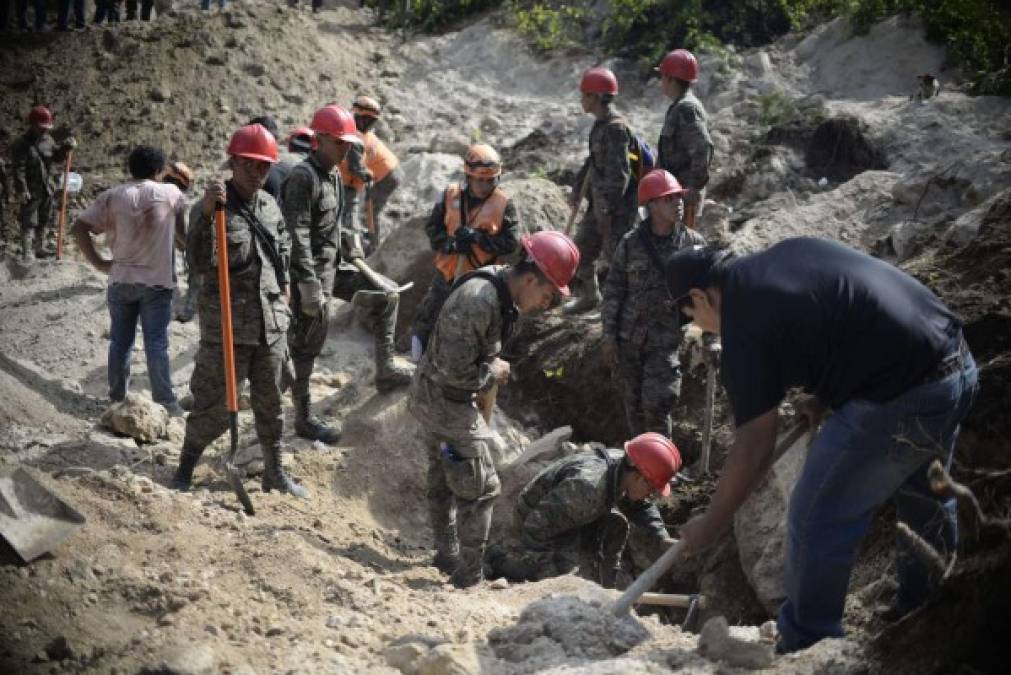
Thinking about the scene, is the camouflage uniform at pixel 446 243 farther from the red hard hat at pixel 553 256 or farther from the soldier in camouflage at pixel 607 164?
the red hard hat at pixel 553 256

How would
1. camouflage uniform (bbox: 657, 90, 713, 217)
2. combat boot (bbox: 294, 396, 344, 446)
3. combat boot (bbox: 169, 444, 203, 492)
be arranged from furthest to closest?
camouflage uniform (bbox: 657, 90, 713, 217) < combat boot (bbox: 294, 396, 344, 446) < combat boot (bbox: 169, 444, 203, 492)

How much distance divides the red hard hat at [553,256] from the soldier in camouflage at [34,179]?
Answer: 8.19m

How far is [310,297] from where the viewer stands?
700 centimetres

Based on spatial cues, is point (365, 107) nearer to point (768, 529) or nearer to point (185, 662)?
point (768, 529)

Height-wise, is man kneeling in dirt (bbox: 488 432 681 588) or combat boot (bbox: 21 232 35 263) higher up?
man kneeling in dirt (bbox: 488 432 681 588)

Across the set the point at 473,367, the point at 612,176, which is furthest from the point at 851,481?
the point at 612,176

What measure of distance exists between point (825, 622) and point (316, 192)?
14.2ft

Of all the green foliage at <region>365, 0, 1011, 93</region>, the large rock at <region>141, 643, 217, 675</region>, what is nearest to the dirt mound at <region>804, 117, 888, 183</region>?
the green foliage at <region>365, 0, 1011, 93</region>

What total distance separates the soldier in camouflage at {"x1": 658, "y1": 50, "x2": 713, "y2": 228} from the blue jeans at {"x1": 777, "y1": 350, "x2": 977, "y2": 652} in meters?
4.68

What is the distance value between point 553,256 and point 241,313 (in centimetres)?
191

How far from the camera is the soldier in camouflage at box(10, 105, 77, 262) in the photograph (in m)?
11.8

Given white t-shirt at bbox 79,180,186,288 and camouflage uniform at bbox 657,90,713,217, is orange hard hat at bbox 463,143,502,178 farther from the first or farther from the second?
white t-shirt at bbox 79,180,186,288

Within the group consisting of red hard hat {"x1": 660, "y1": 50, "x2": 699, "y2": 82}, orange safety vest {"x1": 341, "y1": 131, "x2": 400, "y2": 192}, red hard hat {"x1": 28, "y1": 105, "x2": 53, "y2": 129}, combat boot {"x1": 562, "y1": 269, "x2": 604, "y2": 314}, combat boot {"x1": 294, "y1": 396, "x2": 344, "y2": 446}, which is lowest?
combat boot {"x1": 294, "y1": 396, "x2": 344, "y2": 446}

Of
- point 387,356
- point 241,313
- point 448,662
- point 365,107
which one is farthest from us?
point 365,107
